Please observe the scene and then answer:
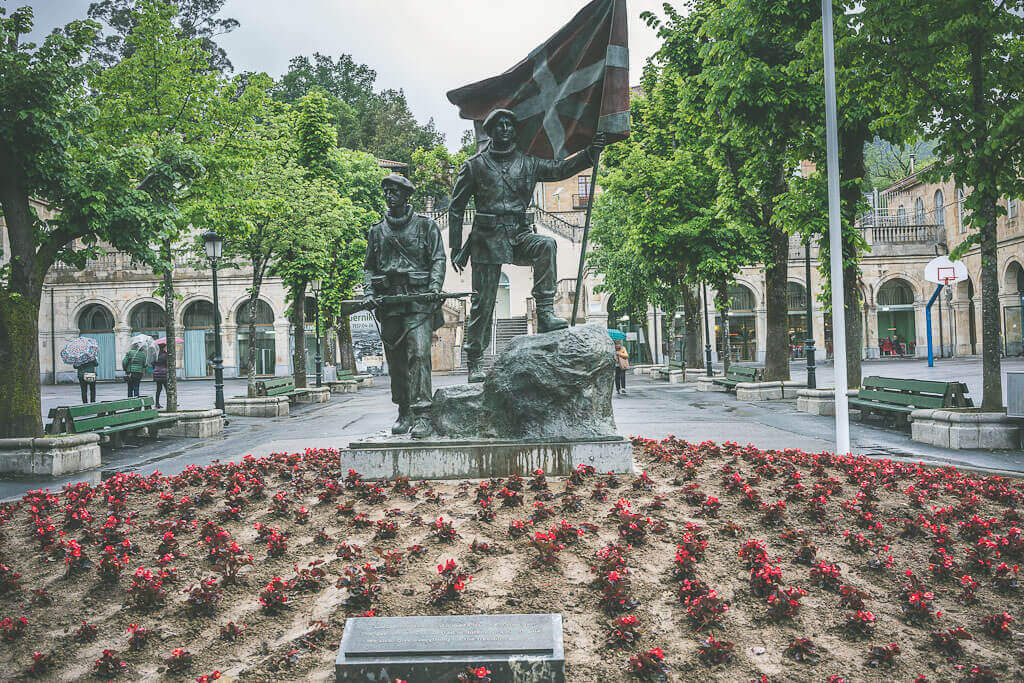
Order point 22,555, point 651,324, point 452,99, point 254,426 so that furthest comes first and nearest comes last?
point 651,324 < point 254,426 < point 452,99 < point 22,555

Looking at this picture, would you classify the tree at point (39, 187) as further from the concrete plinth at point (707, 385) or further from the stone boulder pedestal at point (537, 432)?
the concrete plinth at point (707, 385)

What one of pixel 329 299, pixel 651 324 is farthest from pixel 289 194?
pixel 651 324

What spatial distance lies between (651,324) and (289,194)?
2868 cm

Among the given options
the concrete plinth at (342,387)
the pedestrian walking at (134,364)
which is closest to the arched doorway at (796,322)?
the concrete plinth at (342,387)

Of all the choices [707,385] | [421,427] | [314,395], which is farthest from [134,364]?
[707,385]

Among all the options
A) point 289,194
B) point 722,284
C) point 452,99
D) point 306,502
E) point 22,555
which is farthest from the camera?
point 722,284

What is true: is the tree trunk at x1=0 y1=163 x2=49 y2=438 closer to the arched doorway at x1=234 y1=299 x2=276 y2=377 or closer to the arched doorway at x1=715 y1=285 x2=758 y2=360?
the arched doorway at x1=234 y1=299 x2=276 y2=377

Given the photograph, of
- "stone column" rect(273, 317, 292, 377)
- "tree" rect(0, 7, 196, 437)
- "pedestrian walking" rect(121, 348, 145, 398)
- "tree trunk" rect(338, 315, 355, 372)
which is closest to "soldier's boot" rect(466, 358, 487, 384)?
"tree" rect(0, 7, 196, 437)

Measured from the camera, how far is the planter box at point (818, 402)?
47.5ft

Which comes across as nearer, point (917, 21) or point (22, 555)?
point (22, 555)

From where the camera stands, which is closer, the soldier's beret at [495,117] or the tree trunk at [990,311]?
the soldier's beret at [495,117]

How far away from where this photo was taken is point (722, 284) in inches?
912

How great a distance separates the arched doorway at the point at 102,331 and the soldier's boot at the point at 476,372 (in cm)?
A: 4225

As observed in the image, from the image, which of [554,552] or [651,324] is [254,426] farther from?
[651,324]
